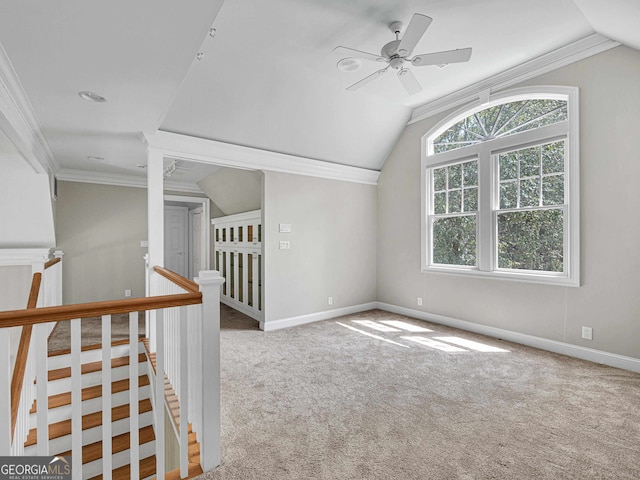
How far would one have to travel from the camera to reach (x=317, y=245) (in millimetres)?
4742

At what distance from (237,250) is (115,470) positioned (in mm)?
3219

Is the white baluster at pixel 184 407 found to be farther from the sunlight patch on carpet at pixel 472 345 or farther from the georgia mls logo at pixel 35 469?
the sunlight patch on carpet at pixel 472 345

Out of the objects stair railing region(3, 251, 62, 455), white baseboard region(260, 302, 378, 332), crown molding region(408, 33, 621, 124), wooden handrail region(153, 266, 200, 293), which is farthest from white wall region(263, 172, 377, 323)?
stair railing region(3, 251, 62, 455)

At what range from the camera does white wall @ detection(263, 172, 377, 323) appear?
14.1 feet

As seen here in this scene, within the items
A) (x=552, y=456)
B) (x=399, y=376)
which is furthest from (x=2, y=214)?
(x=552, y=456)

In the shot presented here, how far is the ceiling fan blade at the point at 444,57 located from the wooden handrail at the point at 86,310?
2391 mm

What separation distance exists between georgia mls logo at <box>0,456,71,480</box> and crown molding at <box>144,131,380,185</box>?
285 cm

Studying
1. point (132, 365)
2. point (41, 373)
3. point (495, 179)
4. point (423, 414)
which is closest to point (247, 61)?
point (132, 365)

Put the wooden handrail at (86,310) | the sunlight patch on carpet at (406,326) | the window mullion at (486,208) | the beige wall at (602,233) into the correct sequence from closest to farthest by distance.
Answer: the wooden handrail at (86,310) < the beige wall at (602,233) < the window mullion at (486,208) < the sunlight patch on carpet at (406,326)

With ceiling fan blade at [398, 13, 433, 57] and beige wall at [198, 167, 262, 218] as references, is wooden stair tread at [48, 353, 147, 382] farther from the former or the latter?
ceiling fan blade at [398, 13, 433, 57]

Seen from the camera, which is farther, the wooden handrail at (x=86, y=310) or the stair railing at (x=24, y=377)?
the stair railing at (x=24, y=377)

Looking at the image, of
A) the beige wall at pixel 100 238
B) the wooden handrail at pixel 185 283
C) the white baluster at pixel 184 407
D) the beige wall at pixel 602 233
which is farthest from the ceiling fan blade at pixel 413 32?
the beige wall at pixel 100 238

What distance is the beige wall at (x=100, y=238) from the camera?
16.6 ft

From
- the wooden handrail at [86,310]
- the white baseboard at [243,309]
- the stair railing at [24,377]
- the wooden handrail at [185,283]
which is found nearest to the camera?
the wooden handrail at [86,310]
